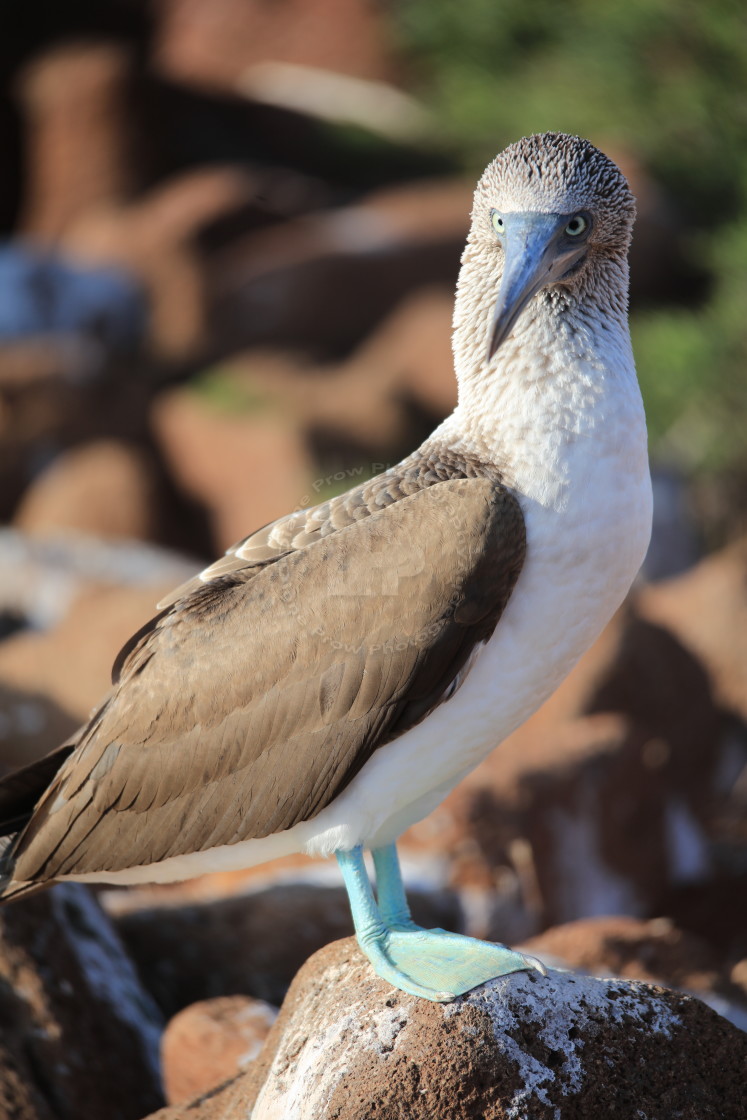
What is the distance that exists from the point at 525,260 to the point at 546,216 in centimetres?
18

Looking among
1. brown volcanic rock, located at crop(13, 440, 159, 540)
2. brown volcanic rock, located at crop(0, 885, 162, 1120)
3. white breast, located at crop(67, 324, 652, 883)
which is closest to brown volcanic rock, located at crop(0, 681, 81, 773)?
brown volcanic rock, located at crop(0, 885, 162, 1120)

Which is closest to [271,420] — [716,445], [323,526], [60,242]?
[716,445]

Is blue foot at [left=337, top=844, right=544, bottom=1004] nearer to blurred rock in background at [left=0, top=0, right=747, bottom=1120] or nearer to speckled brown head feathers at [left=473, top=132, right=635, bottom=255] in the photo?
blurred rock in background at [left=0, top=0, right=747, bottom=1120]

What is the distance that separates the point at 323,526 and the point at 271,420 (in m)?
10.9

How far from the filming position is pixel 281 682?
4.45 meters

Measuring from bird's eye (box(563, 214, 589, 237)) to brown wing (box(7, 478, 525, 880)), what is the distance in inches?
35.5

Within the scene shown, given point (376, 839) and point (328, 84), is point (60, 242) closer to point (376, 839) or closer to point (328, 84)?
point (328, 84)

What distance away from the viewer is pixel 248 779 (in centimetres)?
454

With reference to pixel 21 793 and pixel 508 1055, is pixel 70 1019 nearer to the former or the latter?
pixel 21 793

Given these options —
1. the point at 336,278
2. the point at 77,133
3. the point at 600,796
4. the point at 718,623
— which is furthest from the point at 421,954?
the point at 77,133

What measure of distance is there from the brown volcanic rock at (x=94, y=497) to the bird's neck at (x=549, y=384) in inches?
390

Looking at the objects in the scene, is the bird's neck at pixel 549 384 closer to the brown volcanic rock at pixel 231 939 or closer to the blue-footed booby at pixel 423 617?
the blue-footed booby at pixel 423 617

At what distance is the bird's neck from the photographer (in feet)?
14.2

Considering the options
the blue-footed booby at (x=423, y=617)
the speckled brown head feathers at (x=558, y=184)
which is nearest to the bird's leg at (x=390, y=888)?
the blue-footed booby at (x=423, y=617)
